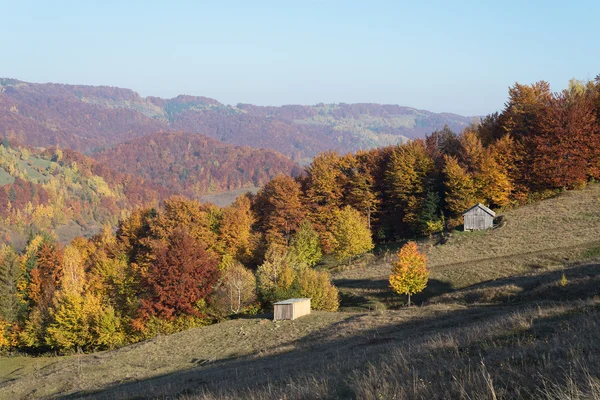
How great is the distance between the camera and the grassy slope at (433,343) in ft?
27.8

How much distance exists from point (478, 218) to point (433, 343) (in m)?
49.4

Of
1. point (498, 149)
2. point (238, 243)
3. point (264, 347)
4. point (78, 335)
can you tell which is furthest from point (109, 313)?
point (498, 149)

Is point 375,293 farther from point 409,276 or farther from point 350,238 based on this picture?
point 350,238

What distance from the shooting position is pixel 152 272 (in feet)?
179

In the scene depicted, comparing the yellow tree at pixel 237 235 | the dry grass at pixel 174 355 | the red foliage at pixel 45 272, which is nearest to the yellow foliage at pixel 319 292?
the dry grass at pixel 174 355

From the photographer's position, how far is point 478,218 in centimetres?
6028

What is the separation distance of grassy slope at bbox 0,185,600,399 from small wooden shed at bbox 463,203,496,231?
1990 mm

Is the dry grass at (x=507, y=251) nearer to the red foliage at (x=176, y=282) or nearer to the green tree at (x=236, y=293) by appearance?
the green tree at (x=236, y=293)

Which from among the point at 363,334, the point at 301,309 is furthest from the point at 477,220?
the point at 363,334

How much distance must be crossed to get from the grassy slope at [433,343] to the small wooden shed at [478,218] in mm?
1990

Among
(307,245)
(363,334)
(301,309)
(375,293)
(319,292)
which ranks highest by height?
(363,334)

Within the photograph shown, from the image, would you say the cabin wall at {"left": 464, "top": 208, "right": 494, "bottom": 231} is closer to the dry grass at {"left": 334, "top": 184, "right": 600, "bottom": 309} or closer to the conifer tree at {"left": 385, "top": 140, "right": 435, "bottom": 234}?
the dry grass at {"left": 334, "top": 184, "right": 600, "bottom": 309}

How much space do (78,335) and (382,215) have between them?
43.6 meters

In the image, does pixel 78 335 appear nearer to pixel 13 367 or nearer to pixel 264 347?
pixel 13 367
